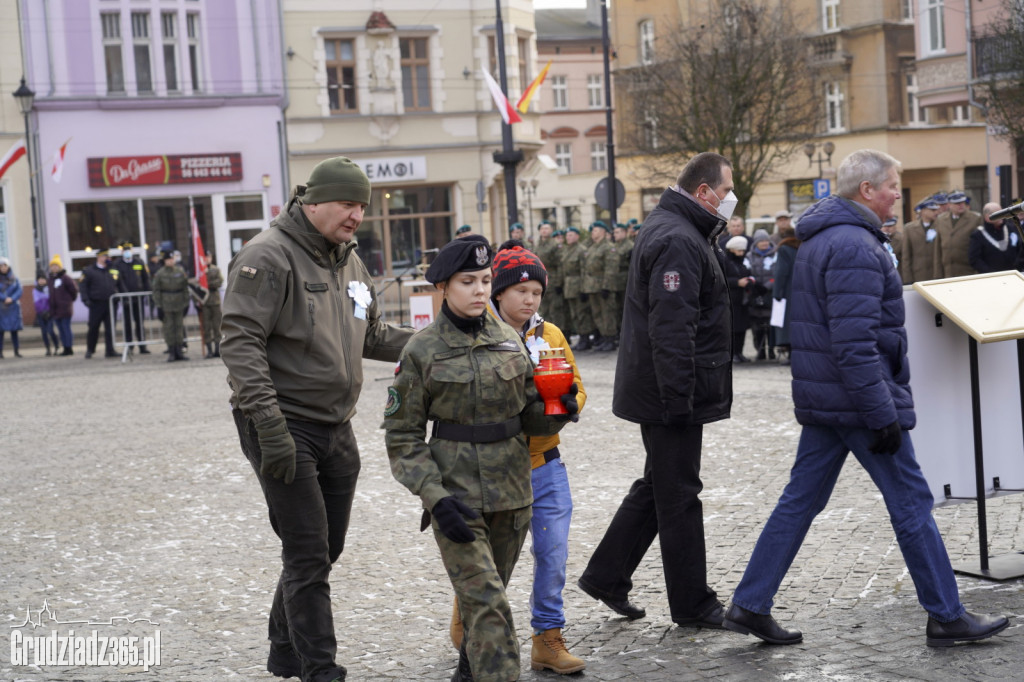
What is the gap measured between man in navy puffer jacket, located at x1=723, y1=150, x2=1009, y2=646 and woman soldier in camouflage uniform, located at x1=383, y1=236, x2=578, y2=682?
1.11 meters

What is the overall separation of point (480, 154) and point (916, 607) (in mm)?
35399

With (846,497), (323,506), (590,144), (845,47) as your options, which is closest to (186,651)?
(323,506)

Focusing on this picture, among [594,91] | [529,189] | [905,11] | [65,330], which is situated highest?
[594,91]

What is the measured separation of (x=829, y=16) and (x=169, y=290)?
116 ft

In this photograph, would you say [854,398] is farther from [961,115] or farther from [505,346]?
[961,115]

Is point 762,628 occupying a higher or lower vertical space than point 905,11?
lower

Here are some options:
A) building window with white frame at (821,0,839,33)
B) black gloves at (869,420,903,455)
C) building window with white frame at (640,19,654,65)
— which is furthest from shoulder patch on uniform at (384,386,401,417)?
building window with white frame at (640,19,654,65)

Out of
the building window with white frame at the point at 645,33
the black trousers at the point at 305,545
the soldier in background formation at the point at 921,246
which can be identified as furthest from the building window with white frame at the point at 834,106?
the black trousers at the point at 305,545

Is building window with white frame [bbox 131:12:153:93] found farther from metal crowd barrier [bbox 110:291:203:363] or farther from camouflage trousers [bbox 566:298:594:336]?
camouflage trousers [bbox 566:298:594:336]

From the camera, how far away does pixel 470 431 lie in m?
4.79

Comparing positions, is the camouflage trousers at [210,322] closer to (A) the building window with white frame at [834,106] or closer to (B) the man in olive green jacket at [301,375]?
(B) the man in olive green jacket at [301,375]

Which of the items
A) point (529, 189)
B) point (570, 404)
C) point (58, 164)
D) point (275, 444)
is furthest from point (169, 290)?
point (529, 189)

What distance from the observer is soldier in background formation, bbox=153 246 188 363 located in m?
23.4

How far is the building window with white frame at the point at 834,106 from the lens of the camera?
166ft
